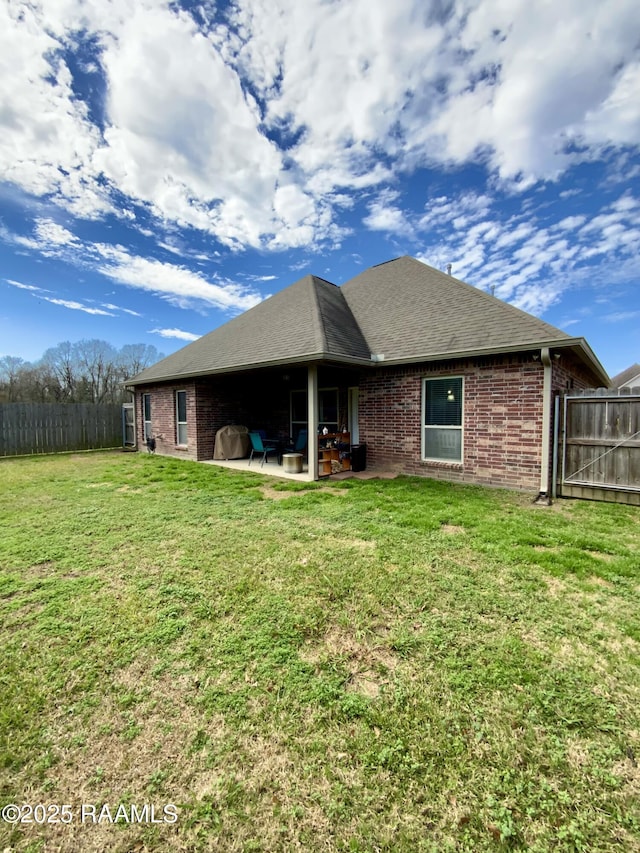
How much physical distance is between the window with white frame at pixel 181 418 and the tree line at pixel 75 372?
56.6ft

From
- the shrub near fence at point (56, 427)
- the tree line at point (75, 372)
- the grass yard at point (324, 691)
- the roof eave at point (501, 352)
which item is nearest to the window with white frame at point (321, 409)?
the roof eave at point (501, 352)

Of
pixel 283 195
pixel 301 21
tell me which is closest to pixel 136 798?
pixel 301 21

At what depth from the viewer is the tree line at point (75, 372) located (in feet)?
84.3

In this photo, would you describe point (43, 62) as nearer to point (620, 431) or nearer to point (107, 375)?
point (620, 431)

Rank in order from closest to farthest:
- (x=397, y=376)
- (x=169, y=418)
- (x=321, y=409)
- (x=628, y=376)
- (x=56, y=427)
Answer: (x=397, y=376) < (x=321, y=409) < (x=169, y=418) < (x=56, y=427) < (x=628, y=376)

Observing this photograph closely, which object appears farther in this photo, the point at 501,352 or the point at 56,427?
the point at 56,427

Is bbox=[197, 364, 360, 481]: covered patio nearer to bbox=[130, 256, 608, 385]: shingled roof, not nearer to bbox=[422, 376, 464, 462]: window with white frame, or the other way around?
bbox=[130, 256, 608, 385]: shingled roof

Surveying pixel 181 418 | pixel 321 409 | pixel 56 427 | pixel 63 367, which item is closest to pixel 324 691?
pixel 321 409

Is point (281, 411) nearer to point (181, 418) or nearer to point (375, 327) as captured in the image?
point (181, 418)

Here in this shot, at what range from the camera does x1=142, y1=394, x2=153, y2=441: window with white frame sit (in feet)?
44.4

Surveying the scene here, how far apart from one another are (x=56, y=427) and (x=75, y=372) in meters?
18.3

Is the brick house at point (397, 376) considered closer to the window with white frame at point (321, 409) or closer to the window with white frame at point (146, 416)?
the window with white frame at point (321, 409)

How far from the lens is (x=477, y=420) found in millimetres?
7129

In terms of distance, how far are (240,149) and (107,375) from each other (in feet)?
83.2
